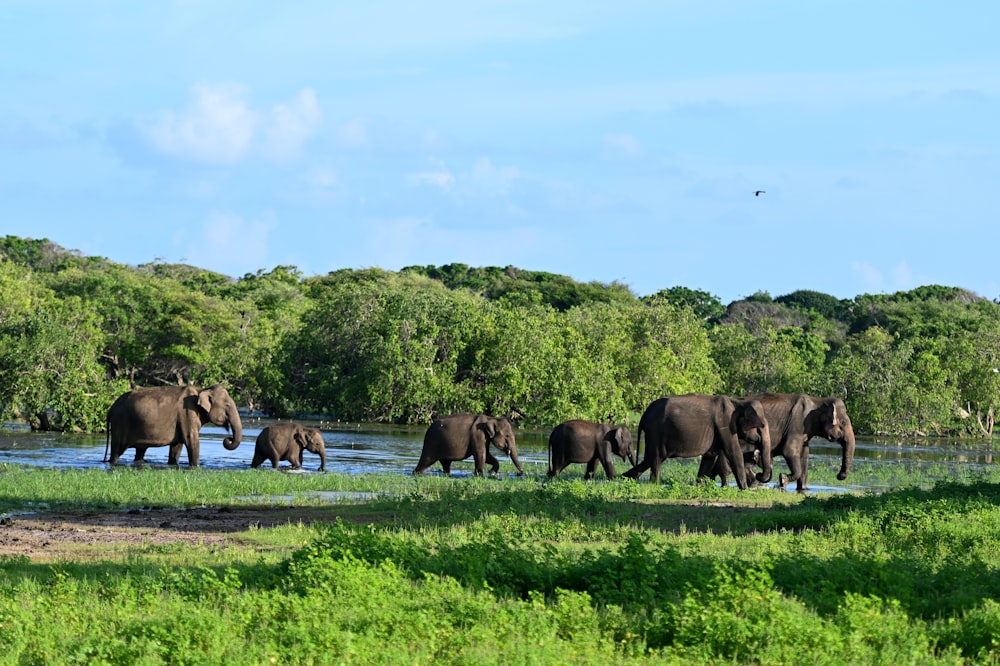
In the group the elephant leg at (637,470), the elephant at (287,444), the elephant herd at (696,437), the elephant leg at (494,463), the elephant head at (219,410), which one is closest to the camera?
the elephant herd at (696,437)

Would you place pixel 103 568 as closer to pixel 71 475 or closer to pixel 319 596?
pixel 319 596

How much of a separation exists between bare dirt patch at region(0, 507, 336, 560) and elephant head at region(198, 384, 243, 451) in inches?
431

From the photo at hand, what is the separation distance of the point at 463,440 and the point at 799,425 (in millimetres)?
7542

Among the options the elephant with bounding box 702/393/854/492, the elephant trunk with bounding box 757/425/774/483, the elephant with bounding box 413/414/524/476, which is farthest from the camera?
the elephant with bounding box 413/414/524/476

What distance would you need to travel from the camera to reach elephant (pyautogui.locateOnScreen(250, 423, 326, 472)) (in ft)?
105

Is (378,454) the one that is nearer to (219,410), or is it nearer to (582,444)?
(219,410)

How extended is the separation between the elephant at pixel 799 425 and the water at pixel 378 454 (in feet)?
2.38

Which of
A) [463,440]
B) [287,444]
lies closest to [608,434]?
[463,440]

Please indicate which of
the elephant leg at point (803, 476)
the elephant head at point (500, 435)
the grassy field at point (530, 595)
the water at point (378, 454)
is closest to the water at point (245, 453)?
the water at point (378, 454)

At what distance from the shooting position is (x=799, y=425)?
3052cm

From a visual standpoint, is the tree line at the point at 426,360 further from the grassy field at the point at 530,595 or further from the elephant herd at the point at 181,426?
the grassy field at the point at 530,595

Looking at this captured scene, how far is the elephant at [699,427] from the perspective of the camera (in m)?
28.2

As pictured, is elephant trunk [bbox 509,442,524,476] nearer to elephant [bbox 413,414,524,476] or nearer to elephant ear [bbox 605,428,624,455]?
elephant [bbox 413,414,524,476]

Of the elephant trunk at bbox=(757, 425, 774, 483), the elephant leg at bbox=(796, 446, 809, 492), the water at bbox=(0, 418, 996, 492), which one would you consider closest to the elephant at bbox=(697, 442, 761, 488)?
the elephant trunk at bbox=(757, 425, 774, 483)
